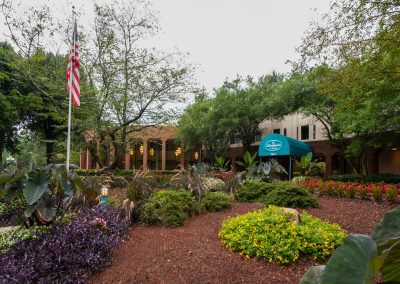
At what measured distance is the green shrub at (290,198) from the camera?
25.7ft

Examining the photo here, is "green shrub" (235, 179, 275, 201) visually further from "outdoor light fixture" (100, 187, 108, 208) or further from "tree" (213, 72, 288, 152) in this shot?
"tree" (213, 72, 288, 152)

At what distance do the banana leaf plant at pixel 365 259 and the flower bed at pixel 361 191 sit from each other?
9.89 metres

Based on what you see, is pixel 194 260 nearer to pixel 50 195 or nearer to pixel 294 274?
pixel 294 274

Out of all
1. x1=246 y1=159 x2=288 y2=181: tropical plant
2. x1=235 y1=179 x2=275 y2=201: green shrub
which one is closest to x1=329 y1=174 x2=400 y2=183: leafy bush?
x1=246 y1=159 x2=288 y2=181: tropical plant

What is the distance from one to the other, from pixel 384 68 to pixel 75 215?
8.10 m

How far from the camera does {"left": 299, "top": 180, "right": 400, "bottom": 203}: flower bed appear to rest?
9125mm

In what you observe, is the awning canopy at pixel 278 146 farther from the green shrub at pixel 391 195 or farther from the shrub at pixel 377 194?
the green shrub at pixel 391 195

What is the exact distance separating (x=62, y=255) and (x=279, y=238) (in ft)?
10.7

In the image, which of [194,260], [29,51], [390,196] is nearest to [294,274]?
[194,260]

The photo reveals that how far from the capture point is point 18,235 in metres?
4.97

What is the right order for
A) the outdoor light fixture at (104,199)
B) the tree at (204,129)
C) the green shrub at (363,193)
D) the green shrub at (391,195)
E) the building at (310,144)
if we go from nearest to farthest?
the outdoor light fixture at (104,199)
the green shrub at (391,195)
the green shrub at (363,193)
the building at (310,144)
the tree at (204,129)

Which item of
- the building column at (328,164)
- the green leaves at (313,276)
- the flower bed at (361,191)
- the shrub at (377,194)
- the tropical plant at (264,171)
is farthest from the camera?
the building column at (328,164)

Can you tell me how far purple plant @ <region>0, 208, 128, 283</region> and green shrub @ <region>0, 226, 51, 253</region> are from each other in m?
0.18

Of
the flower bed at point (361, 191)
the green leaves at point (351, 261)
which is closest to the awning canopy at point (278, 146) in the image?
the flower bed at point (361, 191)
